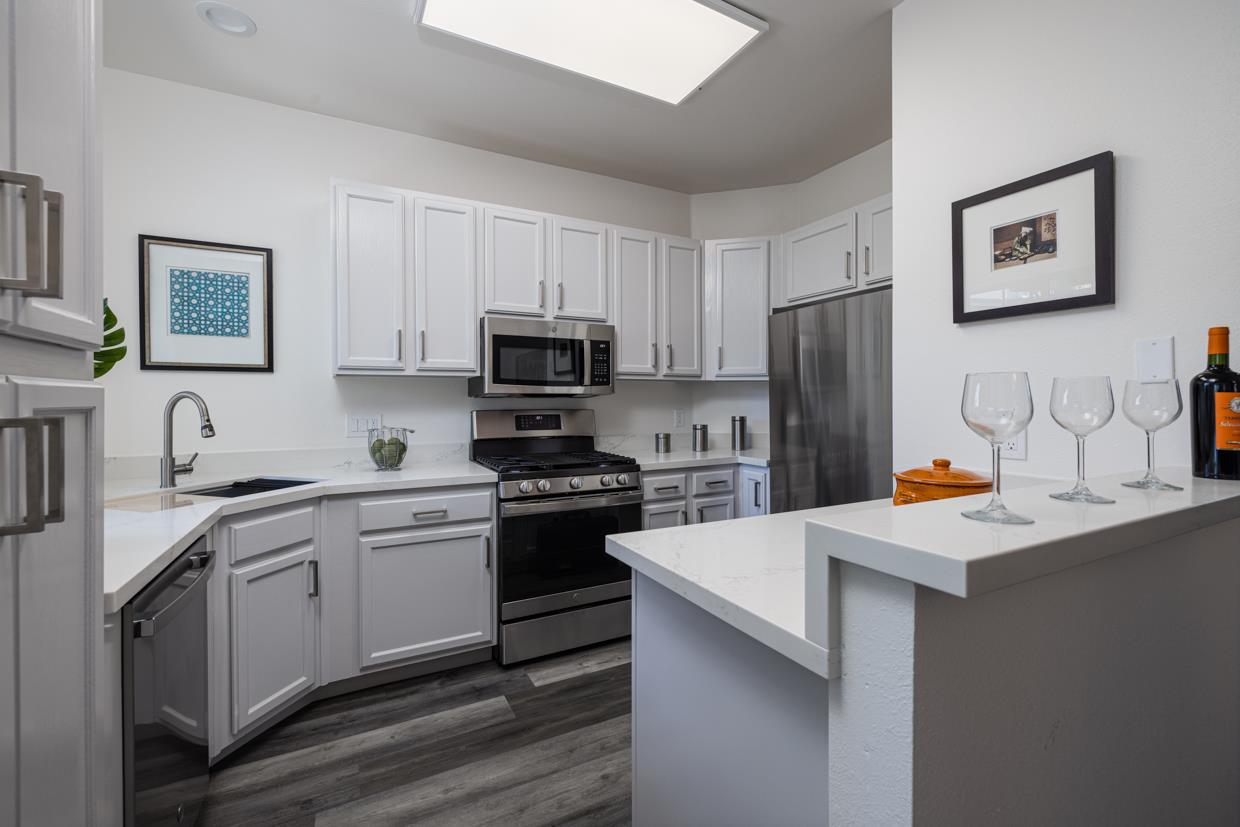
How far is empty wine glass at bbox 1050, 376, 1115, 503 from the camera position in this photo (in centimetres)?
88

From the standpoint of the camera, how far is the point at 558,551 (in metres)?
2.60

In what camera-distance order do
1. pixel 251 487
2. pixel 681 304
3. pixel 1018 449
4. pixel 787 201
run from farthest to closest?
1. pixel 787 201
2. pixel 681 304
3. pixel 251 487
4. pixel 1018 449

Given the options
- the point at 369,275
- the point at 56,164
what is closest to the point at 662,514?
the point at 369,275

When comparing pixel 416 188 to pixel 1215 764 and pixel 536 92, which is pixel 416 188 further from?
pixel 1215 764

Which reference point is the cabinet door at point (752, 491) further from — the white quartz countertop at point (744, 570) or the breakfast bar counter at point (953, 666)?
the breakfast bar counter at point (953, 666)

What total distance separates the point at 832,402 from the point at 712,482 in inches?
35.6

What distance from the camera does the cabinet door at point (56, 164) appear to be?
596 mm

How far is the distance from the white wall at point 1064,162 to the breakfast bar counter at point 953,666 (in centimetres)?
40

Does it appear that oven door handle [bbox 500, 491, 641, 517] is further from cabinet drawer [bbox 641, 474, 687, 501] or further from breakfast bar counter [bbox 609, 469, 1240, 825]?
breakfast bar counter [bbox 609, 469, 1240, 825]

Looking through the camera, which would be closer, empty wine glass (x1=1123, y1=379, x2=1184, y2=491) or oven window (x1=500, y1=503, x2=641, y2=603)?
empty wine glass (x1=1123, y1=379, x2=1184, y2=491)

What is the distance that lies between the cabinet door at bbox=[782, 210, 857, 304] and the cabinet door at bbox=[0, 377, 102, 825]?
10.1 feet

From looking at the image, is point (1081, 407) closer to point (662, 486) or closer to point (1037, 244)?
point (1037, 244)

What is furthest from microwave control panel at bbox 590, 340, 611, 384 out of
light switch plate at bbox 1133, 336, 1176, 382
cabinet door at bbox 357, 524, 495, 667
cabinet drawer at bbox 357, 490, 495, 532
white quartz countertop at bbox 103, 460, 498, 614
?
light switch plate at bbox 1133, 336, 1176, 382

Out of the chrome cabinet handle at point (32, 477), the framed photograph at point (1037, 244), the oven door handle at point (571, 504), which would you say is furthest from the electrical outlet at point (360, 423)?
the framed photograph at point (1037, 244)
